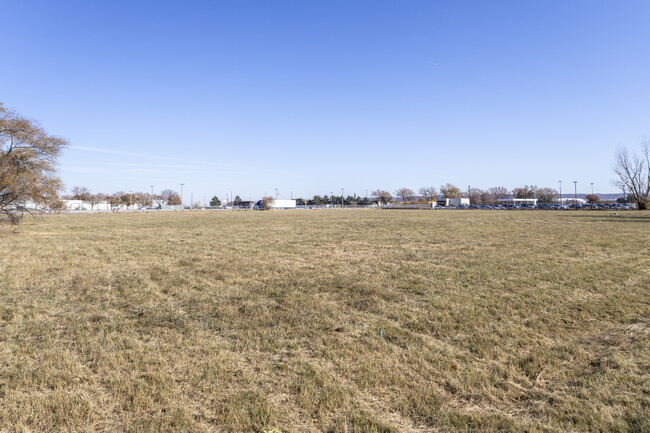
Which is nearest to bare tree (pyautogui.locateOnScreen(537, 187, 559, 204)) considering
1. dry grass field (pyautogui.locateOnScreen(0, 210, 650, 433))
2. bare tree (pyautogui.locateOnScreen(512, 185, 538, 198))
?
bare tree (pyautogui.locateOnScreen(512, 185, 538, 198))

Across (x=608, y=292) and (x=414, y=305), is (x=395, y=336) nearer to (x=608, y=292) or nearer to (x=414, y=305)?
(x=414, y=305)

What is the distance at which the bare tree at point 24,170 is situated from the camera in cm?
2341

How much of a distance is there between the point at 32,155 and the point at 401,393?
105 ft

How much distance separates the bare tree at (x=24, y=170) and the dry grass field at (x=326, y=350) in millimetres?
16576

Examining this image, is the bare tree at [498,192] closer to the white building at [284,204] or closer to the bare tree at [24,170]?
the white building at [284,204]

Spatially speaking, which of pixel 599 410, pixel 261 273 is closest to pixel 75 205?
pixel 261 273

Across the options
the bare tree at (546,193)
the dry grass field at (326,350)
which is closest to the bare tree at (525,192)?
the bare tree at (546,193)

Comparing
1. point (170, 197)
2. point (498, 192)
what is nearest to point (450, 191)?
point (498, 192)

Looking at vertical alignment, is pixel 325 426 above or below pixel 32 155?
below

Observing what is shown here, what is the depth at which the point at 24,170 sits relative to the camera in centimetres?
2494

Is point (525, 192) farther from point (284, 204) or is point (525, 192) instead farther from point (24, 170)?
point (24, 170)

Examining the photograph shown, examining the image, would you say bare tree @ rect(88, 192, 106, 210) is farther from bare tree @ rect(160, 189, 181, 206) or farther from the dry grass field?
the dry grass field

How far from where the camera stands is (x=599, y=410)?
370 centimetres

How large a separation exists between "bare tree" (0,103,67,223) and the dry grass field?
54.4ft
